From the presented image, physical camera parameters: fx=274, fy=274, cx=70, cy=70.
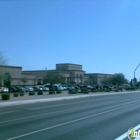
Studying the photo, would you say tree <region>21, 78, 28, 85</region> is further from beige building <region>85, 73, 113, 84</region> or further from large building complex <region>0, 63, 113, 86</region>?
beige building <region>85, 73, 113, 84</region>

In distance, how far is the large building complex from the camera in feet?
307

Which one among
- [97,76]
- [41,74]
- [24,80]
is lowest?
[24,80]

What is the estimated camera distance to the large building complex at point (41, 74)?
9368 centimetres

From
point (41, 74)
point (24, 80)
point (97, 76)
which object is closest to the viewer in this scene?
point (24, 80)

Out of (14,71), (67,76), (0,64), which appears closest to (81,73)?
(67,76)

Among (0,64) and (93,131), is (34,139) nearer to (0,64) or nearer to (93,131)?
(93,131)

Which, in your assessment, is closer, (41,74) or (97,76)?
(41,74)

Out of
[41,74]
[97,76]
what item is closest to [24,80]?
[41,74]

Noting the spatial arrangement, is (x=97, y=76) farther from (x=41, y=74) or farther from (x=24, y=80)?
(x=24, y=80)

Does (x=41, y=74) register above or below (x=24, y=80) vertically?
above

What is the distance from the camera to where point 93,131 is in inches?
439

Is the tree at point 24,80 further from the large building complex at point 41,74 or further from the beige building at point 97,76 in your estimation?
the beige building at point 97,76

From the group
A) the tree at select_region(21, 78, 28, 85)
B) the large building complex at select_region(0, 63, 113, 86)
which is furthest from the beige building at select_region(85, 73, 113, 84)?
the tree at select_region(21, 78, 28, 85)

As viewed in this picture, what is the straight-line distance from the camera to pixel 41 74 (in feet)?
424
